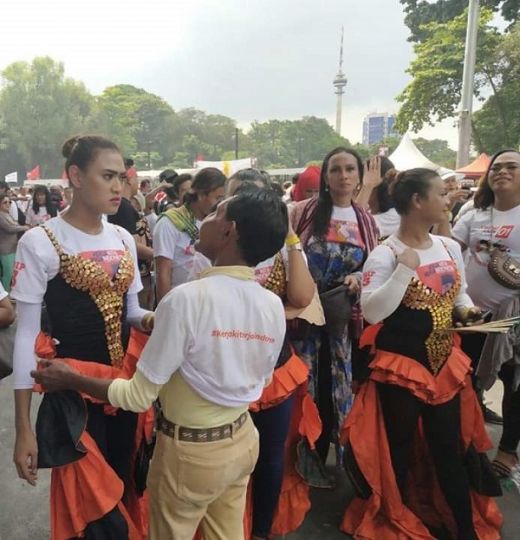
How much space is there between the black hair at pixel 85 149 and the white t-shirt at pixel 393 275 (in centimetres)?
118

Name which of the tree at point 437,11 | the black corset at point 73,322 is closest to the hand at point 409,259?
the black corset at point 73,322

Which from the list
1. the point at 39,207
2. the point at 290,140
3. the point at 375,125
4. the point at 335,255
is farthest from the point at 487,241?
the point at 375,125

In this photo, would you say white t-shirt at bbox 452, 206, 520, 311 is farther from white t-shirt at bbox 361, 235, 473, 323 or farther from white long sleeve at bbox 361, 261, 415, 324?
white long sleeve at bbox 361, 261, 415, 324

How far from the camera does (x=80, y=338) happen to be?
1.89 m

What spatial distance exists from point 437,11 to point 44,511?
27.4 metres

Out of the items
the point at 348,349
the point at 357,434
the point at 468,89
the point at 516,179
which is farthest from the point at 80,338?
the point at 468,89

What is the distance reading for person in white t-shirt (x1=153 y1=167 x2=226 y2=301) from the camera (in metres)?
2.91

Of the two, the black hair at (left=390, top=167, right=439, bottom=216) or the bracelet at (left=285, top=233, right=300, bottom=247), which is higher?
the black hair at (left=390, top=167, right=439, bottom=216)

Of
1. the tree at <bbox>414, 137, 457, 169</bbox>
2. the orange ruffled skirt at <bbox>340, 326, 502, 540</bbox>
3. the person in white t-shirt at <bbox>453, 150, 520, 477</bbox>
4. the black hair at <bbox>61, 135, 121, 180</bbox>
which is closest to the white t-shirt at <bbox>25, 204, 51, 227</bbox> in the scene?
the black hair at <bbox>61, 135, 121, 180</bbox>

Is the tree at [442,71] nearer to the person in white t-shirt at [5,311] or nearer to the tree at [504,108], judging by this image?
the tree at [504,108]

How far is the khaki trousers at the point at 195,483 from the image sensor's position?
1.47 m

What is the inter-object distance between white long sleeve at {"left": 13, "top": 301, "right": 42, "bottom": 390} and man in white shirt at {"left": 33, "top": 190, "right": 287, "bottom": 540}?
26cm

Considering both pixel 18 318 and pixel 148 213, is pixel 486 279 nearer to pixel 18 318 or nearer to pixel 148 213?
pixel 18 318

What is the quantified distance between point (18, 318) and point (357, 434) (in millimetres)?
1543
